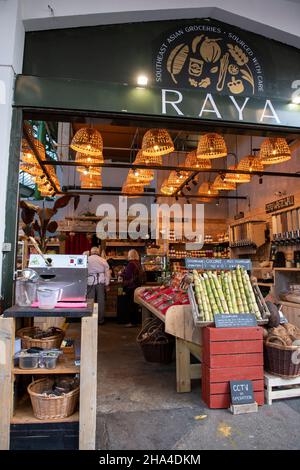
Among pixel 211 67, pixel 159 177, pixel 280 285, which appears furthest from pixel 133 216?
pixel 211 67

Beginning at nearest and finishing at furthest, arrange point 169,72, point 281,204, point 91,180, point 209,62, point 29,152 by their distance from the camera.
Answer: point 169,72 < point 209,62 < point 29,152 < point 91,180 < point 281,204

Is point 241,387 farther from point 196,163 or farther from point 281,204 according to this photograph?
point 281,204

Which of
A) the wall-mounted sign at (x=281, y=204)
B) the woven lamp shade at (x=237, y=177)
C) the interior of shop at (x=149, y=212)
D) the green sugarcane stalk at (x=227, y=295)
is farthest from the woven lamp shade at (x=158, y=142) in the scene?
the wall-mounted sign at (x=281, y=204)

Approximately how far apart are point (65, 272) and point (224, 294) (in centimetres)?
173

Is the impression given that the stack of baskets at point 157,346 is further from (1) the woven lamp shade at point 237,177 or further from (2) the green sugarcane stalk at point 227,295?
(1) the woven lamp shade at point 237,177

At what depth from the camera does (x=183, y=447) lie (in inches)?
93.1

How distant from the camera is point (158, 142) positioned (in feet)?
15.0

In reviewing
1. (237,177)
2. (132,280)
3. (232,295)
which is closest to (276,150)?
(237,177)

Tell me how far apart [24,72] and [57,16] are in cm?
65

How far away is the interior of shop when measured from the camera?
3695 millimetres

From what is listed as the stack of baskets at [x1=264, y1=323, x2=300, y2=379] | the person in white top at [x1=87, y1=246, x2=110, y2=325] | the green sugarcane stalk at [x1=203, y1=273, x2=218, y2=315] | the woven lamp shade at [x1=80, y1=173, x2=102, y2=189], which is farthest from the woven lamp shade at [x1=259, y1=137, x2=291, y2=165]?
the person in white top at [x1=87, y1=246, x2=110, y2=325]

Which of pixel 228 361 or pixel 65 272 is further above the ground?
pixel 65 272

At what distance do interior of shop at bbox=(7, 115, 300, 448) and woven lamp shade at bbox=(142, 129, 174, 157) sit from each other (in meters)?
0.01

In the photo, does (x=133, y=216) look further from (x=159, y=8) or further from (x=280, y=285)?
(x=159, y=8)
